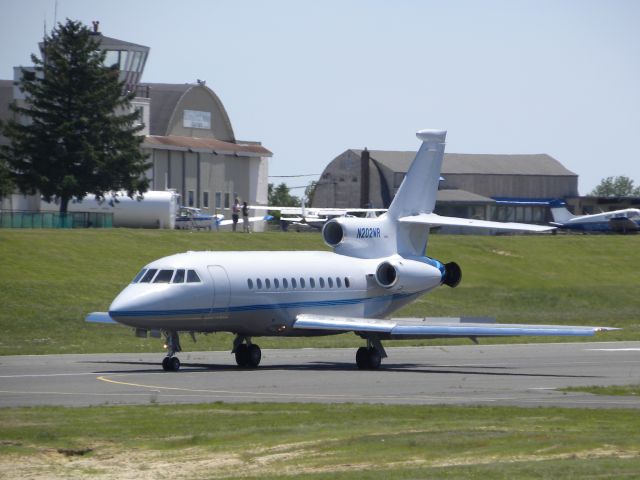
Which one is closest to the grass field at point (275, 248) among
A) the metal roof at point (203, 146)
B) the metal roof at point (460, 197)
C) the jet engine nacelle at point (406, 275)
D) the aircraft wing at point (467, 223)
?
the jet engine nacelle at point (406, 275)

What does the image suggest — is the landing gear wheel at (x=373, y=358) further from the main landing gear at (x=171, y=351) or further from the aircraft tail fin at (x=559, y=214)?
the aircraft tail fin at (x=559, y=214)

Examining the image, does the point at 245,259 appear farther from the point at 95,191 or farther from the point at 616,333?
the point at 95,191

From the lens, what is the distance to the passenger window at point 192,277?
31161mm

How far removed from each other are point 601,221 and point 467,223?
62116mm

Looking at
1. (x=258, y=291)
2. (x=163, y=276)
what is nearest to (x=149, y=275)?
(x=163, y=276)

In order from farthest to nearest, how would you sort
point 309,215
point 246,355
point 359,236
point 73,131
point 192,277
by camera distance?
point 309,215
point 73,131
point 359,236
point 246,355
point 192,277

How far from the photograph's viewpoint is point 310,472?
16.4 meters

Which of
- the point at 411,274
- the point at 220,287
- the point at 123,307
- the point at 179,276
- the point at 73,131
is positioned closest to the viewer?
the point at 123,307

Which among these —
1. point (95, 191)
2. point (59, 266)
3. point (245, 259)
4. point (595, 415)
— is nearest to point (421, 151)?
point (245, 259)

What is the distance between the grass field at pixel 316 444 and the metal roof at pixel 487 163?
320 feet

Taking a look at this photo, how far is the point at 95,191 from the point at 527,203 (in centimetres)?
5321

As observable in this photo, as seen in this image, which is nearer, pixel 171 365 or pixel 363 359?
pixel 171 365

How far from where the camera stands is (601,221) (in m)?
94.7

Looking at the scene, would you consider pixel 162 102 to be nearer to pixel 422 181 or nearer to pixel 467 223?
pixel 422 181
